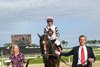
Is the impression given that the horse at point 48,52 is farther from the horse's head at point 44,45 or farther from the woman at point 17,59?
the woman at point 17,59

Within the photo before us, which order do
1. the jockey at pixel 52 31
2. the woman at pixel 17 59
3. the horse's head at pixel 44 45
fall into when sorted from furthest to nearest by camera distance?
the jockey at pixel 52 31
the horse's head at pixel 44 45
the woman at pixel 17 59

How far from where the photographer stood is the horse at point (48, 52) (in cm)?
1468

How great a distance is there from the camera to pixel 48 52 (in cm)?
1490

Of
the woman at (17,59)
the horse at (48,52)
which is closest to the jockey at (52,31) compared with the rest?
the horse at (48,52)

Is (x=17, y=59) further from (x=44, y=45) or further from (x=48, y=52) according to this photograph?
(x=48, y=52)

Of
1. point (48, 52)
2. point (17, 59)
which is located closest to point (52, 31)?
point (48, 52)

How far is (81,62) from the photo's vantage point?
10.6 metres

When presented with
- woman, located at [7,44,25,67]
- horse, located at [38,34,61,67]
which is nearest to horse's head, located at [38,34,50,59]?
horse, located at [38,34,61,67]

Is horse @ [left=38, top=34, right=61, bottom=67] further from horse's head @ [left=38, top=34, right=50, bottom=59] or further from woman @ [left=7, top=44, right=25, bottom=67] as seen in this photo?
woman @ [left=7, top=44, right=25, bottom=67]

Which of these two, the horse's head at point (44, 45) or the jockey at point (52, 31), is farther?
the jockey at point (52, 31)

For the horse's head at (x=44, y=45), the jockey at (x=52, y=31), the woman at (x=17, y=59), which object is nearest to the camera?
the woman at (x=17, y=59)

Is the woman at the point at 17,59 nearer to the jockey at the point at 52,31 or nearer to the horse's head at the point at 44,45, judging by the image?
the horse's head at the point at 44,45

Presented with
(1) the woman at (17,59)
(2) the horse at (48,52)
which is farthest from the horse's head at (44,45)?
(1) the woman at (17,59)

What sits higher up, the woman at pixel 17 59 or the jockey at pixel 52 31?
the jockey at pixel 52 31
